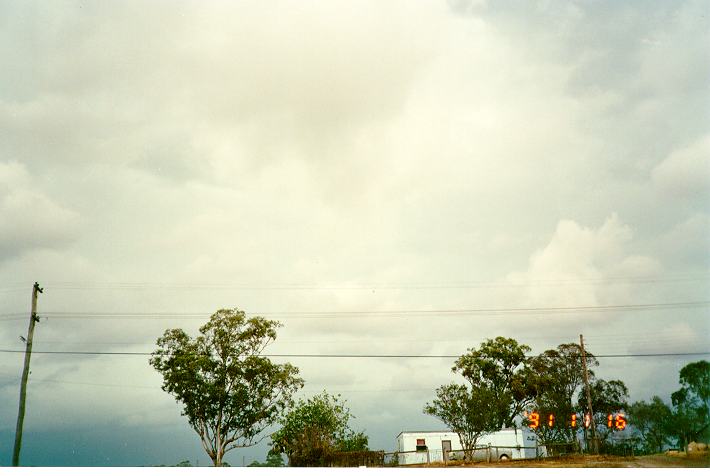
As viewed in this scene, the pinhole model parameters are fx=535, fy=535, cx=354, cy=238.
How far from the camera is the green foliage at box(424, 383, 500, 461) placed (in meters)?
28.1

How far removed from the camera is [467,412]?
2831 cm

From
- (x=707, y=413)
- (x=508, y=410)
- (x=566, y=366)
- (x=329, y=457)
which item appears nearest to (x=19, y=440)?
(x=329, y=457)

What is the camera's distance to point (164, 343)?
2598 cm

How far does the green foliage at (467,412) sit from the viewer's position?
92.1ft

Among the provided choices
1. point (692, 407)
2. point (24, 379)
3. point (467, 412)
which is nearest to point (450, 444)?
point (467, 412)

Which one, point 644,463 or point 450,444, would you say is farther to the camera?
point 450,444

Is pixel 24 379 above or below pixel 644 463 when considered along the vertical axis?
above

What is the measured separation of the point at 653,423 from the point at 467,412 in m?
9.44

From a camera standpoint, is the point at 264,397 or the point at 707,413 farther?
the point at 264,397

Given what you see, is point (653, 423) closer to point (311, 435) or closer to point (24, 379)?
point (311, 435)

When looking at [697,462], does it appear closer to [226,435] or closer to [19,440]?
[226,435]

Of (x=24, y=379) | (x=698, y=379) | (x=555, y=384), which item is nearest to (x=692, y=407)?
(x=698, y=379)

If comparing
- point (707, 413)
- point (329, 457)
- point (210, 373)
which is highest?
point (210, 373)
